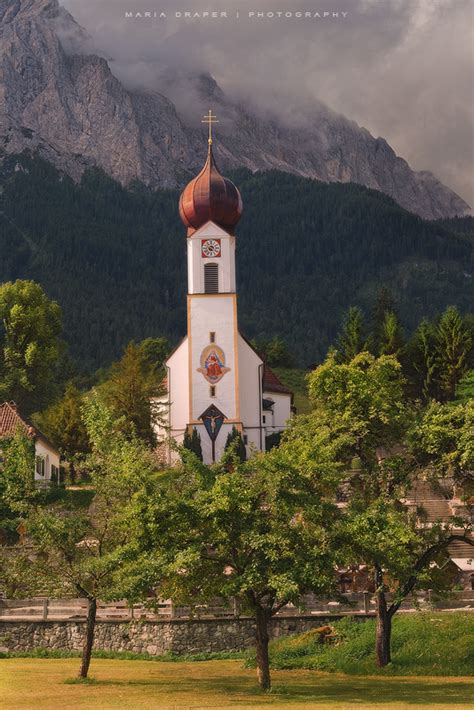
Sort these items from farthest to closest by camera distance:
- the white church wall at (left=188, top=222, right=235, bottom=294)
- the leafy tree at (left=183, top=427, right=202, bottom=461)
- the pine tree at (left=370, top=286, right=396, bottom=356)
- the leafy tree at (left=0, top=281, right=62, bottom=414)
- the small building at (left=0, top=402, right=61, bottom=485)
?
the pine tree at (left=370, top=286, right=396, bottom=356), the white church wall at (left=188, top=222, right=235, bottom=294), the leafy tree at (left=0, top=281, right=62, bottom=414), the leafy tree at (left=183, top=427, right=202, bottom=461), the small building at (left=0, top=402, right=61, bottom=485)

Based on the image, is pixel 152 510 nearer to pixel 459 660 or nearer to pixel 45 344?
pixel 459 660

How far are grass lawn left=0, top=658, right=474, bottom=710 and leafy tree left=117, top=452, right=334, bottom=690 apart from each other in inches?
70.8

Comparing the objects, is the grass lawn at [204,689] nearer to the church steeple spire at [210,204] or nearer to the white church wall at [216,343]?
the white church wall at [216,343]

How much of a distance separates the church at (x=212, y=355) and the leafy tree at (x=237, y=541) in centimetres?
4023

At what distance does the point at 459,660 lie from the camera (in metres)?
36.2

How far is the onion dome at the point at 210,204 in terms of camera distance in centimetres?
7981

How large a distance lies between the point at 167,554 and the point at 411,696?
7.28m

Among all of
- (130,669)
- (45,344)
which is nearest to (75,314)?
(45,344)

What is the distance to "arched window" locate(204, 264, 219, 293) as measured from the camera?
3091 inches

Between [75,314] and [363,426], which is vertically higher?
[75,314]

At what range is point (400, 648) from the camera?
3778 cm

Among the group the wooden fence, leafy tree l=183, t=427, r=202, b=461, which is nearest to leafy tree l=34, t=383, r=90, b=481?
leafy tree l=183, t=427, r=202, b=461

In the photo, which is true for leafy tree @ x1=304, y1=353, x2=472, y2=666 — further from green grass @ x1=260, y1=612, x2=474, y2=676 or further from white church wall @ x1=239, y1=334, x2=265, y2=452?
white church wall @ x1=239, y1=334, x2=265, y2=452

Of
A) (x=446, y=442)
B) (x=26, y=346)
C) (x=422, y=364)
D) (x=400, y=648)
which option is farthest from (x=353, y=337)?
(x=400, y=648)
